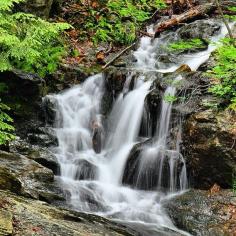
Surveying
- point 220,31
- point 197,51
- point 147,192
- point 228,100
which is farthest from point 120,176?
point 220,31

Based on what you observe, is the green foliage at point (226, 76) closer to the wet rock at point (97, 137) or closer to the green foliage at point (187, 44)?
the green foliage at point (187, 44)

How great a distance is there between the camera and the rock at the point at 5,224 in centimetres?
367

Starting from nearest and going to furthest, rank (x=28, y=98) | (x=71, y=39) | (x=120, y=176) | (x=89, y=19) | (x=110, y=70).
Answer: (x=120, y=176) → (x=28, y=98) → (x=110, y=70) → (x=71, y=39) → (x=89, y=19)

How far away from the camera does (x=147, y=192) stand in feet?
26.9

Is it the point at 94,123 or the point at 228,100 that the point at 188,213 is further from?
the point at 94,123

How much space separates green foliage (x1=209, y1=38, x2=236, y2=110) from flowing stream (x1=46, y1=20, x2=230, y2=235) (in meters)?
1.22

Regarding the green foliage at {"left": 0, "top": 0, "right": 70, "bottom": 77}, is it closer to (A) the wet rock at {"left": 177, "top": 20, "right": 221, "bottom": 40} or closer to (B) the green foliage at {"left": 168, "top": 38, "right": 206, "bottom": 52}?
(B) the green foliage at {"left": 168, "top": 38, "right": 206, "bottom": 52}

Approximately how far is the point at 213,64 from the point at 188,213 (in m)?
4.67

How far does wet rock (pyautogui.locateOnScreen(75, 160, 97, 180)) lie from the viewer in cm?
861

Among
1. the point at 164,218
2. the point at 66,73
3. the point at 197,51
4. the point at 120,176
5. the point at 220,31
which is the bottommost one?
the point at 164,218

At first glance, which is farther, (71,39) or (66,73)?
(71,39)

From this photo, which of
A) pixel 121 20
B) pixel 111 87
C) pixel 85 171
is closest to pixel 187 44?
pixel 111 87

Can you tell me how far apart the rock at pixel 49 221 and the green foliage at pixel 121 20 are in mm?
8950

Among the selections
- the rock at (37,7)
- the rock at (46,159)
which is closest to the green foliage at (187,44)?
the rock at (46,159)
